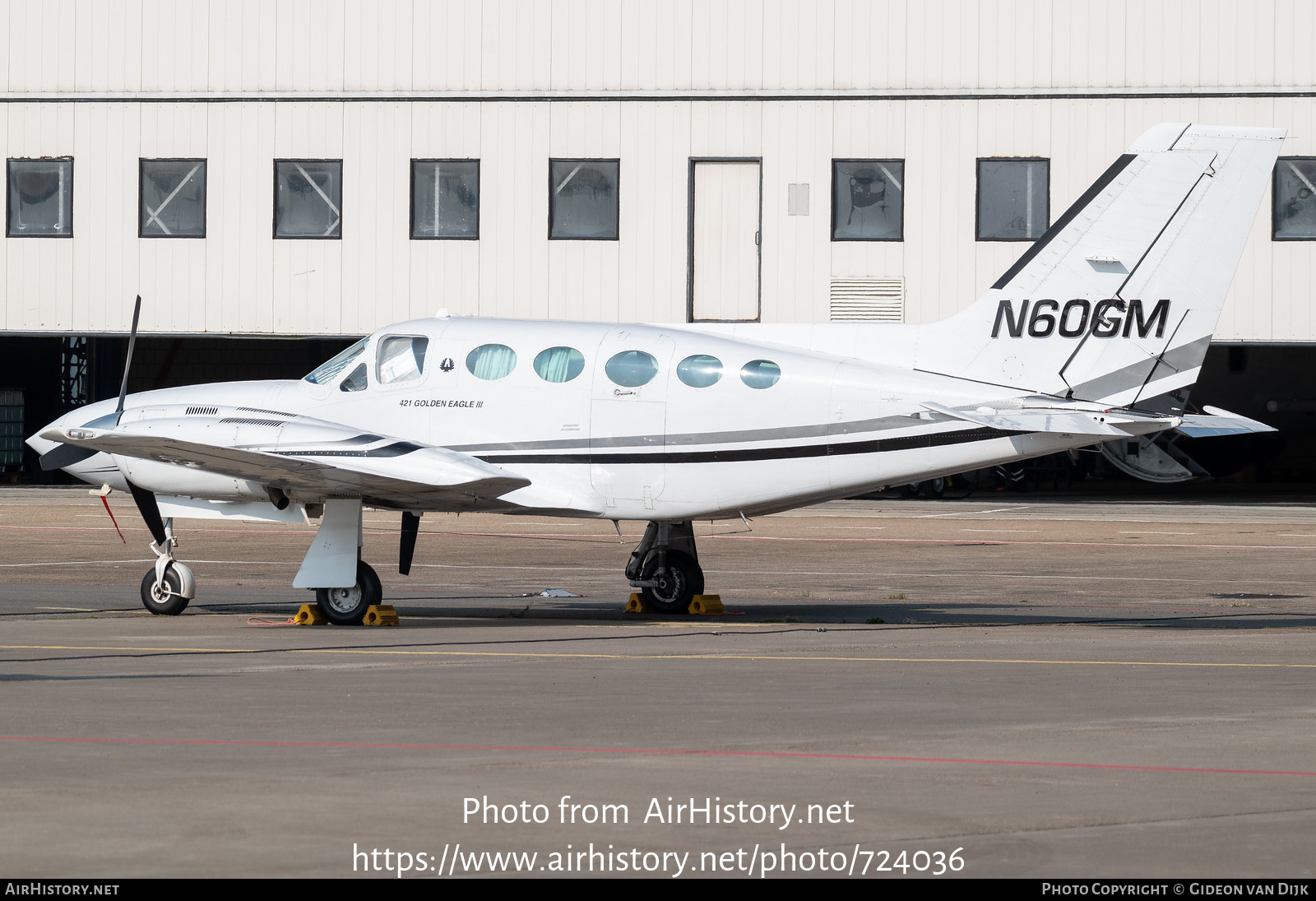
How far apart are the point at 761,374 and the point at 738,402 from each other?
36cm

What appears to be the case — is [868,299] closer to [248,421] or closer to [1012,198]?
[1012,198]

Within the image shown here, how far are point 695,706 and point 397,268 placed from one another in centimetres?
2962

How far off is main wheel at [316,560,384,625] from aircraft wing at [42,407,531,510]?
933 mm

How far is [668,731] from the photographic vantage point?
9734mm

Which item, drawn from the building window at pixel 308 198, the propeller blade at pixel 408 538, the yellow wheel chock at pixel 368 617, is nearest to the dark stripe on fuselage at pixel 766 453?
the propeller blade at pixel 408 538

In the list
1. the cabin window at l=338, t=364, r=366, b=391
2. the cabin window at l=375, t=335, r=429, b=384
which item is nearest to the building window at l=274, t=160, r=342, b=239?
the cabin window at l=338, t=364, r=366, b=391

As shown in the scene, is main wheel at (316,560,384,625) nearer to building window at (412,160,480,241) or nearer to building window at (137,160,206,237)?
building window at (412,160,480,241)

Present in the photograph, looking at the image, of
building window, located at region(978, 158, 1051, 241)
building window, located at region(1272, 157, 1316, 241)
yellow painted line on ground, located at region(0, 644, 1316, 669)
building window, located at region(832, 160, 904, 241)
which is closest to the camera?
yellow painted line on ground, located at region(0, 644, 1316, 669)

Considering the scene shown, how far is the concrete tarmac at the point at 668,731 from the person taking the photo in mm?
6648

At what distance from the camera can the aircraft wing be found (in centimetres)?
1614

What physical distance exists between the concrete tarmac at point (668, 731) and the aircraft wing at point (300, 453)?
4.76 ft

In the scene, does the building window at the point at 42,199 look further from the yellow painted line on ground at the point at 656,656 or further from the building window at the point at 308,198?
the yellow painted line on ground at the point at 656,656

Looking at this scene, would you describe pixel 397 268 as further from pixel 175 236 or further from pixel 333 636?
pixel 333 636

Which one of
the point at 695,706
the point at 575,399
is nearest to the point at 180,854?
the point at 695,706
